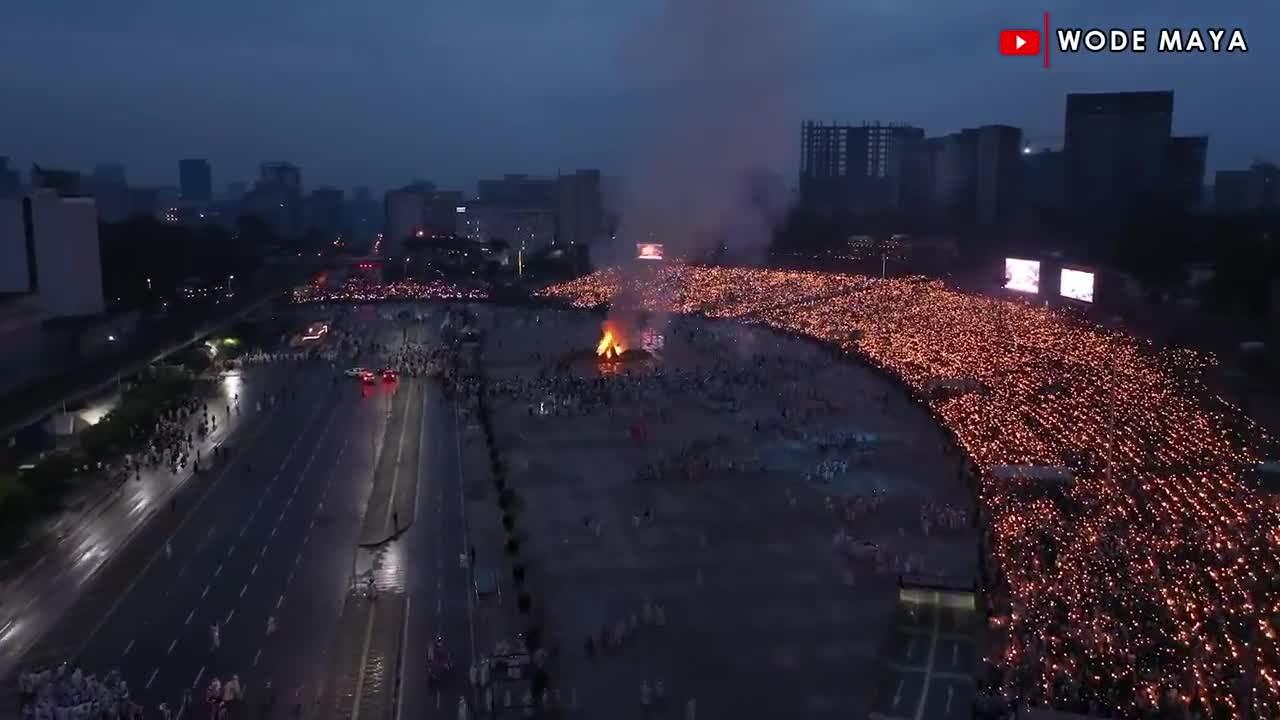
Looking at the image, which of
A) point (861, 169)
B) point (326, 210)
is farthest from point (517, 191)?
point (861, 169)

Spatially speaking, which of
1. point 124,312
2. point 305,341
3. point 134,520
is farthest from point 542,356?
point 134,520

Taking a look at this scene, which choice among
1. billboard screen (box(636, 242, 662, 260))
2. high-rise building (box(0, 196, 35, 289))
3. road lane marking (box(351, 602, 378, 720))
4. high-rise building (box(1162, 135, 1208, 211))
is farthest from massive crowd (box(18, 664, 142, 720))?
high-rise building (box(1162, 135, 1208, 211))

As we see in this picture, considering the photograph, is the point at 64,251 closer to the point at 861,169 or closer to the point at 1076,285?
the point at 1076,285

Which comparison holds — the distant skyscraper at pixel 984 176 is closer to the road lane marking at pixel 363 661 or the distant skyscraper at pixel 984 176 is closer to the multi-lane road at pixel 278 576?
the multi-lane road at pixel 278 576

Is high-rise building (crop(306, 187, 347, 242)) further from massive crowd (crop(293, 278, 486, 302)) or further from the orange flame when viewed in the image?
the orange flame

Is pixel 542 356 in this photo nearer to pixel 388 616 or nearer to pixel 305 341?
pixel 305 341

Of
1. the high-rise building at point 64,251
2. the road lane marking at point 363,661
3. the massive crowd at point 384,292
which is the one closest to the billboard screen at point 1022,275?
the road lane marking at point 363,661
